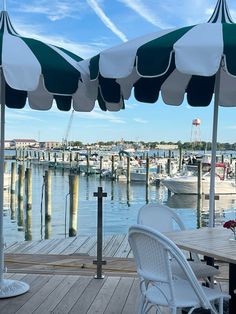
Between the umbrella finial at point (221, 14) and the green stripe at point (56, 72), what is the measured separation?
3.48 ft

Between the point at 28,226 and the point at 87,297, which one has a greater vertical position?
the point at 87,297

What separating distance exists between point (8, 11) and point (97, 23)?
3899 millimetres

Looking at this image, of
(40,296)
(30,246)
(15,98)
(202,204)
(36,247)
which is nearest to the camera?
(40,296)

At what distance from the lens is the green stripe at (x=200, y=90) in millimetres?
4387

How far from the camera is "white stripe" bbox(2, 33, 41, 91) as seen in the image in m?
3.07

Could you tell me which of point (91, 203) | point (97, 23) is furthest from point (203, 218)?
point (97, 23)

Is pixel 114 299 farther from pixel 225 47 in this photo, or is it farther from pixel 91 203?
pixel 91 203

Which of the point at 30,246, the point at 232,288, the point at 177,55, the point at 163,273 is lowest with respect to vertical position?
the point at 30,246

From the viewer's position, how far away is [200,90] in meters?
4.47

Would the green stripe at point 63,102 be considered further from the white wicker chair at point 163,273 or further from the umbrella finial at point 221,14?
the white wicker chair at point 163,273

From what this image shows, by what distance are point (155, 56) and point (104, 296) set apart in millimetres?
2031

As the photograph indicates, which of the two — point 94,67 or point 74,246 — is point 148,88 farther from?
point 74,246

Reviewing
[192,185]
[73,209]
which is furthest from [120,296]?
[192,185]

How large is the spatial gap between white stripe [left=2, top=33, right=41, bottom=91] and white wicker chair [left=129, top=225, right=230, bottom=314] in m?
1.20
